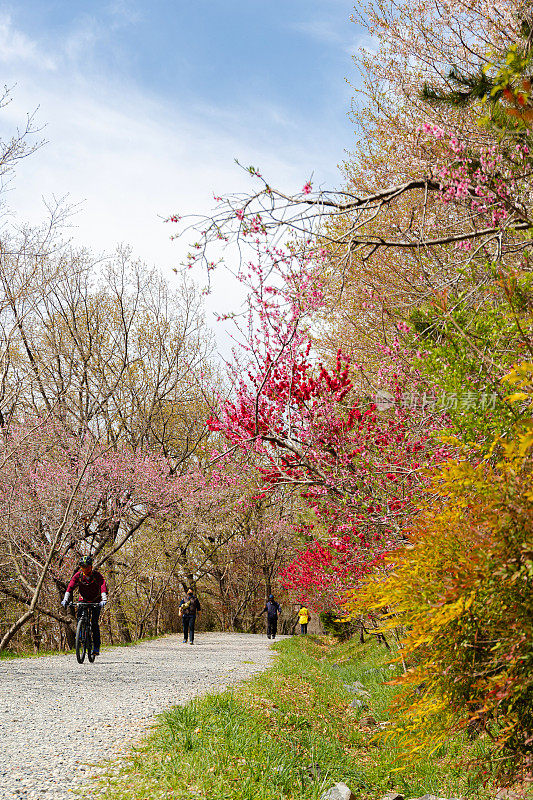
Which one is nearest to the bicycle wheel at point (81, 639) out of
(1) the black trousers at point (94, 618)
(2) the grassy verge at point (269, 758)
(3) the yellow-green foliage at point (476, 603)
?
(1) the black trousers at point (94, 618)

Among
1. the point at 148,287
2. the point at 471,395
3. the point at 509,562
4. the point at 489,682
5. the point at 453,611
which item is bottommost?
the point at 489,682

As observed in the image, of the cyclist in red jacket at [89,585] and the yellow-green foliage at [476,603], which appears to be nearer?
the yellow-green foliage at [476,603]

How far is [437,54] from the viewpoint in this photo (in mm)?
9836

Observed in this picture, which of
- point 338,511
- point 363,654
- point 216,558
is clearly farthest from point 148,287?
point 338,511

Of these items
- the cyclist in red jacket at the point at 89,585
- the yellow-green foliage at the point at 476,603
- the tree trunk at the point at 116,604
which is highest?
the yellow-green foliage at the point at 476,603

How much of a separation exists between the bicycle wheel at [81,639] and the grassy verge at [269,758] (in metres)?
4.18

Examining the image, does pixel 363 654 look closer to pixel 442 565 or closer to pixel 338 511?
Answer: pixel 338 511

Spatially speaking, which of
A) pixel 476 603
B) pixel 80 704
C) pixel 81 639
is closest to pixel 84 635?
pixel 81 639

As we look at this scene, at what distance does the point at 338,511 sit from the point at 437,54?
25.4ft

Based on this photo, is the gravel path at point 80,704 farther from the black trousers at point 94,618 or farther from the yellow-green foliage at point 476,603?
the yellow-green foliage at point 476,603

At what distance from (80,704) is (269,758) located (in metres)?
3.76

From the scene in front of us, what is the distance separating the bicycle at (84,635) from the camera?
10945mm

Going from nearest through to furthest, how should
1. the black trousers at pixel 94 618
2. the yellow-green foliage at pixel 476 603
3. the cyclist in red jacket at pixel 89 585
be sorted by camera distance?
the yellow-green foliage at pixel 476 603, the cyclist in red jacket at pixel 89 585, the black trousers at pixel 94 618

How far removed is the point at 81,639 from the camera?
11555 millimetres
